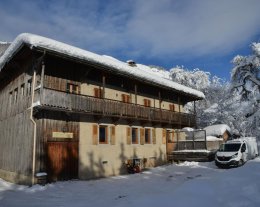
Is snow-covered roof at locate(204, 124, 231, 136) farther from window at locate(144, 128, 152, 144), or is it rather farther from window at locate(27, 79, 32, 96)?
window at locate(27, 79, 32, 96)

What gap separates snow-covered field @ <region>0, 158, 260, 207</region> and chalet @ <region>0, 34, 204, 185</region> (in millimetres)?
1785

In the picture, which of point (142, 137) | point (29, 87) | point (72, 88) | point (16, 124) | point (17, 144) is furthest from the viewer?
point (142, 137)

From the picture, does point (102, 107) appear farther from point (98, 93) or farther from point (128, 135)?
point (128, 135)

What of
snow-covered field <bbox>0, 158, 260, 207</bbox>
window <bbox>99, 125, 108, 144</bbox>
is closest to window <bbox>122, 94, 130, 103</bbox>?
window <bbox>99, 125, 108, 144</bbox>

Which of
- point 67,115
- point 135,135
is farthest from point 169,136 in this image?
point 67,115

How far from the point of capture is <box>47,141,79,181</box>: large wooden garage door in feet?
57.3

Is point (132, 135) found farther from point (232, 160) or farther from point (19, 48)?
point (19, 48)

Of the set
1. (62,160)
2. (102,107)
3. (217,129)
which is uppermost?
(102,107)

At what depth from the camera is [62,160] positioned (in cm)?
1808

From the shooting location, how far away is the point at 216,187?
12.0 m

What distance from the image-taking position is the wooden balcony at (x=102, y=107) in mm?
17094

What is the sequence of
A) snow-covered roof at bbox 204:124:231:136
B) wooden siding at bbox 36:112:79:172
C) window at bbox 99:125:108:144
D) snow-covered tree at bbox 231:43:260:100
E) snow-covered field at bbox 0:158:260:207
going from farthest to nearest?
snow-covered roof at bbox 204:124:231:136, snow-covered tree at bbox 231:43:260:100, window at bbox 99:125:108:144, wooden siding at bbox 36:112:79:172, snow-covered field at bbox 0:158:260:207

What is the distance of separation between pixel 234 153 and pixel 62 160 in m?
13.2

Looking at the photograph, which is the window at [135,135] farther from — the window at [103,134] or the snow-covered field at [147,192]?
the snow-covered field at [147,192]
